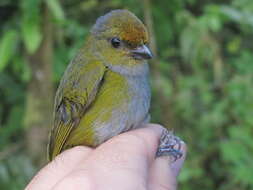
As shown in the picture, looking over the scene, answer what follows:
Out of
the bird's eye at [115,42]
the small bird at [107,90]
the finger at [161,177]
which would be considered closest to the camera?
the finger at [161,177]

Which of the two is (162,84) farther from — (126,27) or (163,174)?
(163,174)

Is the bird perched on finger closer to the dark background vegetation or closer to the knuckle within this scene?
the knuckle

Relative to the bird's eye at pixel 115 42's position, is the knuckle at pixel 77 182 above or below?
below

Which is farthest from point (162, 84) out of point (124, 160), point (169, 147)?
point (124, 160)

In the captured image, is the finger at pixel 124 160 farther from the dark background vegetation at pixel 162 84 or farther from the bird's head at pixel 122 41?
the dark background vegetation at pixel 162 84

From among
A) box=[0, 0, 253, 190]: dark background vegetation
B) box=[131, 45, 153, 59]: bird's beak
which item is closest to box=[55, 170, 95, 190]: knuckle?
box=[131, 45, 153, 59]: bird's beak

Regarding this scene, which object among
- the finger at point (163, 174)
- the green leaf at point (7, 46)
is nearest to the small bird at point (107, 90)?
the finger at point (163, 174)

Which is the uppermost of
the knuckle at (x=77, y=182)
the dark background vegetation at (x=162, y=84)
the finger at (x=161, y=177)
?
the knuckle at (x=77, y=182)
